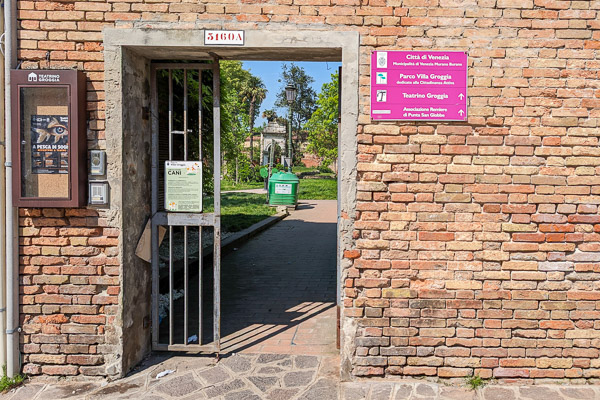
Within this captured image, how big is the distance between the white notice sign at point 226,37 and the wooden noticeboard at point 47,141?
1.11 m

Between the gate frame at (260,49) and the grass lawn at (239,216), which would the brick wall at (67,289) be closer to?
the gate frame at (260,49)

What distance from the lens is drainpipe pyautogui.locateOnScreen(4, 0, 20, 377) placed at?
3697 mm

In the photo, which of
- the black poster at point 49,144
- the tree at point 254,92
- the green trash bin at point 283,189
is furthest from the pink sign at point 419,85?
the tree at point 254,92

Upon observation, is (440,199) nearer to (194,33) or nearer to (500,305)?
(500,305)

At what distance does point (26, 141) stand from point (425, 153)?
11.0ft

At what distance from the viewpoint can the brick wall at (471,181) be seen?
12.2ft

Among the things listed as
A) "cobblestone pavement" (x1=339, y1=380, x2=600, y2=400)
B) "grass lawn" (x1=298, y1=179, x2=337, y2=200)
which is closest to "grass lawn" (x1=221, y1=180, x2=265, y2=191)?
"grass lawn" (x1=298, y1=179, x2=337, y2=200)

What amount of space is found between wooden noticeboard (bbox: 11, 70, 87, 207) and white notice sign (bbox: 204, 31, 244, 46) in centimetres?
111

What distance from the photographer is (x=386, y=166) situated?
377cm

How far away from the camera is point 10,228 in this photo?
3.74 metres

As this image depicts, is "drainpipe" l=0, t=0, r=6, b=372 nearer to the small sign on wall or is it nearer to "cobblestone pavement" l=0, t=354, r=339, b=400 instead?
"cobblestone pavement" l=0, t=354, r=339, b=400

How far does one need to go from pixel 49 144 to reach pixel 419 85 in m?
3.15

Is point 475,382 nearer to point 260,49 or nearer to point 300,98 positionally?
point 260,49

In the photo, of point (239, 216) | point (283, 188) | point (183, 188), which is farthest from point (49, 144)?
point (283, 188)
